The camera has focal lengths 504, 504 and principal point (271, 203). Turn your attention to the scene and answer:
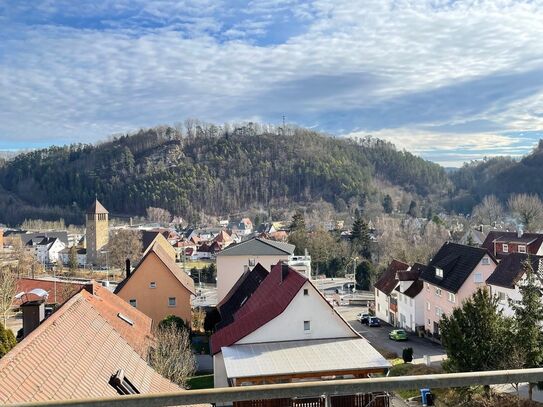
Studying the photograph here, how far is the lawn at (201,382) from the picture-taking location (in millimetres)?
20500

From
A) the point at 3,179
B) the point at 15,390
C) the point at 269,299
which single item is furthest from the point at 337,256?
the point at 3,179

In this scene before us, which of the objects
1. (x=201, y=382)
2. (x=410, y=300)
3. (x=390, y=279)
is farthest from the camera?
(x=390, y=279)

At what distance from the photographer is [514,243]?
41.4m

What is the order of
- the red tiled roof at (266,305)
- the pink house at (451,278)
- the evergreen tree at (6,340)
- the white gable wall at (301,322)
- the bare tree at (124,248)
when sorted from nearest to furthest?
the evergreen tree at (6,340), the white gable wall at (301,322), the red tiled roof at (266,305), the pink house at (451,278), the bare tree at (124,248)

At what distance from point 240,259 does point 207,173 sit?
131 metres

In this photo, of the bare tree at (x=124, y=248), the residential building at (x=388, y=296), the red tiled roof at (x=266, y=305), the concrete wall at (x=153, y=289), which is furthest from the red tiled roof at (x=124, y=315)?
the bare tree at (x=124, y=248)

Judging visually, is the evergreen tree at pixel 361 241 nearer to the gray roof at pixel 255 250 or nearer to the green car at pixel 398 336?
the gray roof at pixel 255 250

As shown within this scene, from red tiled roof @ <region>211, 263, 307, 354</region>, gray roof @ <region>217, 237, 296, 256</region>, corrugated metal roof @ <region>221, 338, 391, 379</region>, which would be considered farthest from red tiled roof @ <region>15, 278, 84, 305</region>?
corrugated metal roof @ <region>221, 338, 391, 379</region>

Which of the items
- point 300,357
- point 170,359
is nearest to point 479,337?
point 300,357

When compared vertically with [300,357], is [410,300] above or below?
below

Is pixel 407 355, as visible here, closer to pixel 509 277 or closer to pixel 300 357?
pixel 509 277

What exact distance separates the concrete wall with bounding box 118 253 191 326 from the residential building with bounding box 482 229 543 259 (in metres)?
23.2

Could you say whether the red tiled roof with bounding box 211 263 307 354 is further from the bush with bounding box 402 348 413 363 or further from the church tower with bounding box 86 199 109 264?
the church tower with bounding box 86 199 109 264

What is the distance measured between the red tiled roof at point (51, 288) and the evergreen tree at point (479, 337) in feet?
74.9
